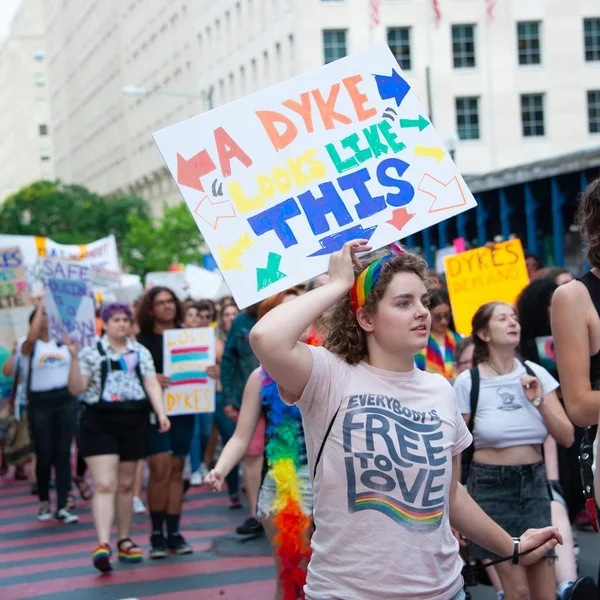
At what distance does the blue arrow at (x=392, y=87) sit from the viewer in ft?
15.8

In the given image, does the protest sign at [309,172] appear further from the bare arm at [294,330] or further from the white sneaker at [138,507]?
the white sneaker at [138,507]

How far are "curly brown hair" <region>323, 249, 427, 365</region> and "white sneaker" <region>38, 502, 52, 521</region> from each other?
8.41 metres

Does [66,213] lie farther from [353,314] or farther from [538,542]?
[538,542]

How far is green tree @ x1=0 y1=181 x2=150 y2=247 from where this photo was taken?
8044 cm

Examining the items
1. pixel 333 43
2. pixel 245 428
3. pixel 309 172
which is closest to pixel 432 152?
pixel 309 172

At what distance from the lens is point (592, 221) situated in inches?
160

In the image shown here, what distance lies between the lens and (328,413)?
13.2 feet

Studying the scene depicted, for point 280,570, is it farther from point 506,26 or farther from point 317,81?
point 506,26

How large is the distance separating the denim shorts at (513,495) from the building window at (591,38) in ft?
158

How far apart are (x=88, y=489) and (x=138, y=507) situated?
1184 mm

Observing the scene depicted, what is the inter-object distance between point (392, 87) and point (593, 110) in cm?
4980

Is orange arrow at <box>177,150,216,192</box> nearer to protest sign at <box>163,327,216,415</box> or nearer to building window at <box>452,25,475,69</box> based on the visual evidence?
protest sign at <box>163,327,216,415</box>

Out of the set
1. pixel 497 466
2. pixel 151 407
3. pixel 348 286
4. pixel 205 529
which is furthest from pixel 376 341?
pixel 205 529

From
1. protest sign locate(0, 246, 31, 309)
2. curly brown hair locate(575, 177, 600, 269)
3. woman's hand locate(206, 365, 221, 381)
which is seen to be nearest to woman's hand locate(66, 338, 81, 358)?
woman's hand locate(206, 365, 221, 381)
